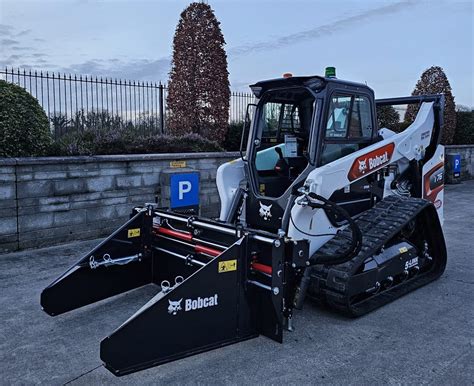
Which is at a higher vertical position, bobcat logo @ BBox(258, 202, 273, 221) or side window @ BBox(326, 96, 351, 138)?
side window @ BBox(326, 96, 351, 138)

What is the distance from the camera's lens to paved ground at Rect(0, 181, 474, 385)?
315 cm

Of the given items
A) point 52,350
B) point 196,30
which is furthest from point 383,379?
point 196,30

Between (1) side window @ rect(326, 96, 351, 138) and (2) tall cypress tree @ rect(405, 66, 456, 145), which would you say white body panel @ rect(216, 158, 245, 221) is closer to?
(1) side window @ rect(326, 96, 351, 138)

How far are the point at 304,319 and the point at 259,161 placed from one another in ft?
6.11

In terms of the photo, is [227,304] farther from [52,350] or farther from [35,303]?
[35,303]

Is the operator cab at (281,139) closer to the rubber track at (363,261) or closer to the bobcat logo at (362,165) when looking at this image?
the bobcat logo at (362,165)

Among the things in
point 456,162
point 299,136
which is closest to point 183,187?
point 299,136

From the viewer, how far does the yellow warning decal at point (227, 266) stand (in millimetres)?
3436

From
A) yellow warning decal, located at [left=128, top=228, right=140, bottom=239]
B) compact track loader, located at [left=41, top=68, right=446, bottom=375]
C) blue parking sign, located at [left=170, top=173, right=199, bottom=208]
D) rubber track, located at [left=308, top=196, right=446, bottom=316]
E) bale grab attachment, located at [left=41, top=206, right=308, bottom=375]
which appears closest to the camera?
bale grab attachment, located at [left=41, top=206, right=308, bottom=375]

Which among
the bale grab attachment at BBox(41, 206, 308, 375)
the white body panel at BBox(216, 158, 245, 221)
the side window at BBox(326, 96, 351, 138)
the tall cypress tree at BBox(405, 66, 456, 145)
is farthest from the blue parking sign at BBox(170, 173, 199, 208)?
the tall cypress tree at BBox(405, 66, 456, 145)

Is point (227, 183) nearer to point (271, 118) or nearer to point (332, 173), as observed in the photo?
point (271, 118)

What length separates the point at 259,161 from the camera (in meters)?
5.21

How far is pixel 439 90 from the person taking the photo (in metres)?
17.1

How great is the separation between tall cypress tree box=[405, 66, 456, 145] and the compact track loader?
12.1 meters
